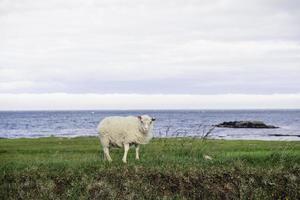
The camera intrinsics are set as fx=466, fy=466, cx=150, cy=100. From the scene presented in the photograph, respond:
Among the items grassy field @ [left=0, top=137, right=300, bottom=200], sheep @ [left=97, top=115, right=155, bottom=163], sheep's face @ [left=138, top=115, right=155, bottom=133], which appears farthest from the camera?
sheep @ [left=97, top=115, right=155, bottom=163]

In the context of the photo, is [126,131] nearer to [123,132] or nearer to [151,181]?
[123,132]

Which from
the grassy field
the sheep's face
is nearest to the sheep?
the sheep's face

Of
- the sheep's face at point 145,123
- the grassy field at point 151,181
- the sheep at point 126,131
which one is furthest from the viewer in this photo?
the sheep at point 126,131

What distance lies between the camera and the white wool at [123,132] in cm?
2016

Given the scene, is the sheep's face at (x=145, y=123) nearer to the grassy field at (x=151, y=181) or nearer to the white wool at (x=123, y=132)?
the white wool at (x=123, y=132)

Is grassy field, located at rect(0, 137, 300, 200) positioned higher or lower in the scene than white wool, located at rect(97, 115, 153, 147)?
lower

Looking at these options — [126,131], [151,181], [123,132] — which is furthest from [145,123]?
[151,181]

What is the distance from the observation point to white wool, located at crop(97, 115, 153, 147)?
66.1 feet

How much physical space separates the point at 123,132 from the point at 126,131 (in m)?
0.16

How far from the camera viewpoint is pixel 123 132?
20.2 m

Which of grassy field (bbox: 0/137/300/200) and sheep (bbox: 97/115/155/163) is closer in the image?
grassy field (bbox: 0/137/300/200)

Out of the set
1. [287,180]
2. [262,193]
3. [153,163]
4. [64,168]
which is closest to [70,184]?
[64,168]

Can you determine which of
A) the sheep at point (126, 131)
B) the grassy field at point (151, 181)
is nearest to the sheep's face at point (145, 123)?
the sheep at point (126, 131)

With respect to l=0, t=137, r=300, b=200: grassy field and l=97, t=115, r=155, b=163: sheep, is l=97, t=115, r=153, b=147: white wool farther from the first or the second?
l=0, t=137, r=300, b=200: grassy field
